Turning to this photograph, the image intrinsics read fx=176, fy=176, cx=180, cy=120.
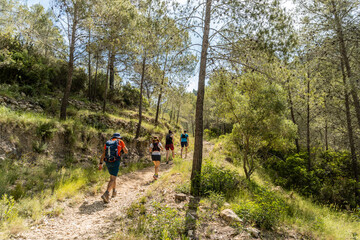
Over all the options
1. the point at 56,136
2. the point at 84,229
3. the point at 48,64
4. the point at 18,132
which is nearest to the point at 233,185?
the point at 84,229

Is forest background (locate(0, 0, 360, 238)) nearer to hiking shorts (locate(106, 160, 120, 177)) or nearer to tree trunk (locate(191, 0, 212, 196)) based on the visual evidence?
tree trunk (locate(191, 0, 212, 196))

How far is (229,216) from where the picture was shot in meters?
4.46

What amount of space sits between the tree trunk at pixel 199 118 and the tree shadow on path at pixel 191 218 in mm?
778

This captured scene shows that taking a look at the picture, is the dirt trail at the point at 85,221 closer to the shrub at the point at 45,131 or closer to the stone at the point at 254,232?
the stone at the point at 254,232

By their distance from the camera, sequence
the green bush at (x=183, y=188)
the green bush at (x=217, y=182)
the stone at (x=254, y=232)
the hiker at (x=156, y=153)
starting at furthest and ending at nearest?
the hiker at (x=156, y=153)
the green bush at (x=217, y=182)
the green bush at (x=183, y=188)
the stone at (x=254, y=232)

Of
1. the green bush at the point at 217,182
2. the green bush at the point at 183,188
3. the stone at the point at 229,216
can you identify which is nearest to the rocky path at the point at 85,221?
the green bush at the point at 183,188

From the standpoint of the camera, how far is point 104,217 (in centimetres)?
461

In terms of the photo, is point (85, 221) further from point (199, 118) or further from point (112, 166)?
point (199, 118)

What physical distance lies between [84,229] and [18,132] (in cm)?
537

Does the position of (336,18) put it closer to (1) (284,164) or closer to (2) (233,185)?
(1) (284,164)

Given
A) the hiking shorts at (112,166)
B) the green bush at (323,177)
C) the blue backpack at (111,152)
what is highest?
the blue backpack at (111,152)

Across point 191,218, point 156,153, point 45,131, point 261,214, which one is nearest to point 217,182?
point 261,214

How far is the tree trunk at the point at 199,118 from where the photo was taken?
6.18 metres

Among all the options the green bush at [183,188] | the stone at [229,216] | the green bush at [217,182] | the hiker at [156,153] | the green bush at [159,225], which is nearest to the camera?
the green bush at [159,225]
